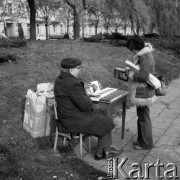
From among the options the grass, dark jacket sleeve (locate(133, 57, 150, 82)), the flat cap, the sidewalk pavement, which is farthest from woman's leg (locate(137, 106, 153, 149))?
the flat cap

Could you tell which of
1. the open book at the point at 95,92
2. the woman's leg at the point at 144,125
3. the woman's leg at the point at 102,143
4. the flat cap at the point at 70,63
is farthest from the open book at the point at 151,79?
the woman's leg at the point at 102,143

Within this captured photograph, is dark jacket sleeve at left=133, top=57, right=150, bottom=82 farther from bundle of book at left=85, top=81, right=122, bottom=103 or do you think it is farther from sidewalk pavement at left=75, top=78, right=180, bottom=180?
sidewalk pavement at left=75, top=78, right=180, bottom=180

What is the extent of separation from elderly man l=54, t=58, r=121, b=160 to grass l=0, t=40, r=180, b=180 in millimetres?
465

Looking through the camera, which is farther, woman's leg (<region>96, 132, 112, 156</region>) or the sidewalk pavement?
woman's leg (<region>96, 132, 112, 156</region>)

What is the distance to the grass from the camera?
13.7 ft

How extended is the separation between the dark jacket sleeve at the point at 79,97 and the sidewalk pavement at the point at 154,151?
86 centimetres

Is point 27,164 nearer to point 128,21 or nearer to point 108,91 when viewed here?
point 108,91

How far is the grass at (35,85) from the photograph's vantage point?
418 centimetres

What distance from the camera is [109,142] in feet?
15.0

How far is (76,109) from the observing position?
4.38 metres

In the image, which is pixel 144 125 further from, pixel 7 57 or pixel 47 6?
pixel 47 6

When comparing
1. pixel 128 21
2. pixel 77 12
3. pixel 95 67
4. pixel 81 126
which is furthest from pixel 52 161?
pixel 128 21

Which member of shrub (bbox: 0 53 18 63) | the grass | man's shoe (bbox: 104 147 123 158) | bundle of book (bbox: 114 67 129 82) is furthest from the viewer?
shrub (bbox: 0 53 18 63)

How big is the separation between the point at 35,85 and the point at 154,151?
359 centimetres
